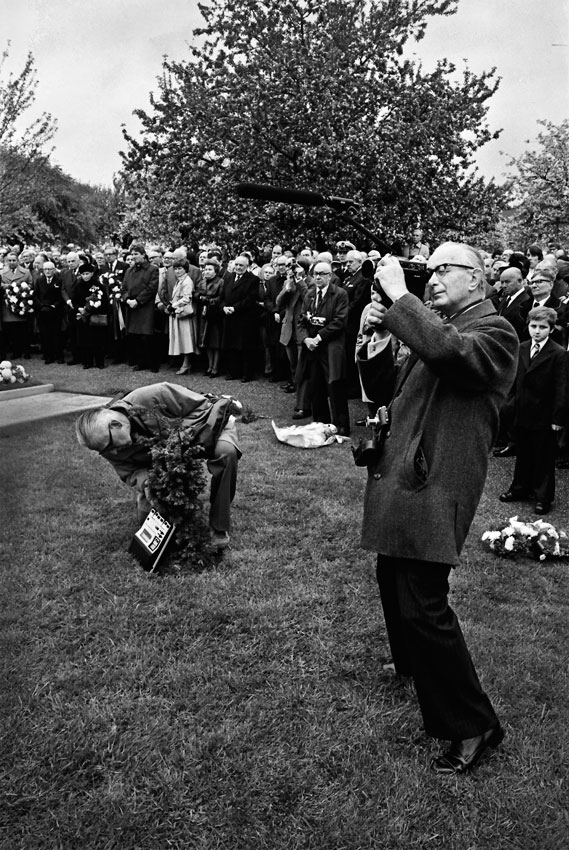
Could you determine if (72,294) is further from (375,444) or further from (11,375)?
(375,444)

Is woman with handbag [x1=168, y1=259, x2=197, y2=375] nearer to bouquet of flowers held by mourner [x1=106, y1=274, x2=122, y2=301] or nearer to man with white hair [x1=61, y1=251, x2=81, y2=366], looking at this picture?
bouquet of flowers held by mourner [x1=106, y1=274, x2=122, y2=301]

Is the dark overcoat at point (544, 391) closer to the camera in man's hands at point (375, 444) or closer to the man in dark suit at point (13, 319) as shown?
the camera in man's hands at point (375, 444)

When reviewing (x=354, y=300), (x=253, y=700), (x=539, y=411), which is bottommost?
(x=253, y=700)

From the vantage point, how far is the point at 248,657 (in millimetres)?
3594

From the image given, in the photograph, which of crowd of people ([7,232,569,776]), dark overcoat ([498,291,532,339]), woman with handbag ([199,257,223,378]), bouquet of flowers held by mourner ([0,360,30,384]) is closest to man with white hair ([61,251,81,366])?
bouquet of flowers held by mourner ([0,360,30,384])

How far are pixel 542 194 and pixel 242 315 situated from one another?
19.8 meters

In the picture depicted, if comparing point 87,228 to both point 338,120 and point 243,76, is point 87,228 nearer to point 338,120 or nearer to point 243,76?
point 243,76

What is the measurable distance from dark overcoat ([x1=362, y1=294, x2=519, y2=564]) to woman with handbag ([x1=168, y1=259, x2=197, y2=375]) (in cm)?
949

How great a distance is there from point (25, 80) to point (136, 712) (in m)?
20.6

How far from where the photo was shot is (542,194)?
26.5 metres

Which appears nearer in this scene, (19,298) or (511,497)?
(511,497)

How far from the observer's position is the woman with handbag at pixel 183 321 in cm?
1182

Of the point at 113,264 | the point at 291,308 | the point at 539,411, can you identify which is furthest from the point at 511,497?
the point at 113,264

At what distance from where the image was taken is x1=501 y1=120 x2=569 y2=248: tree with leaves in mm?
25688
